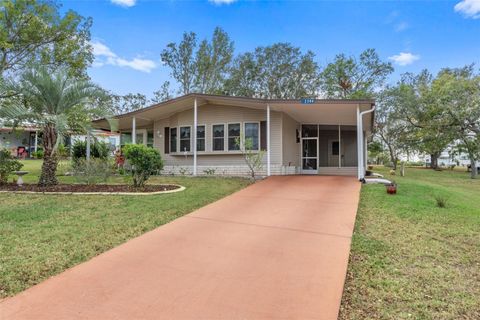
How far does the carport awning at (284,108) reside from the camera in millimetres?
11641

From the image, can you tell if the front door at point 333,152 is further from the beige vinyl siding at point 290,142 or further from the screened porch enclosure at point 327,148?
the beige vinyl siding at point 290,142

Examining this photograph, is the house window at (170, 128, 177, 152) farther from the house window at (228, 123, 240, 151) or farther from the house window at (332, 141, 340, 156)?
the house window at (332, 141, 340, 156)

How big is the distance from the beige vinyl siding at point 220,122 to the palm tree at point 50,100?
5491 mm

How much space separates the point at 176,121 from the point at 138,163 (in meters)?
6.63

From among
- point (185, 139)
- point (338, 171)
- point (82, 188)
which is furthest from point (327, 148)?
point (82, 188)

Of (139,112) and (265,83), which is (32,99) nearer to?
(139,112)

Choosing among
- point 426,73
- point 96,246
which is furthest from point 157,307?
point 426,73

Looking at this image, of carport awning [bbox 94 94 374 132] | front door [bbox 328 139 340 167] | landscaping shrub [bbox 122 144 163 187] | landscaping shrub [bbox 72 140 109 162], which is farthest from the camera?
front door [bbox 328 139 340 167]

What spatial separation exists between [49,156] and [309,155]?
11450 mm

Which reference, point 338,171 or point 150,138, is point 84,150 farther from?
point 338,171

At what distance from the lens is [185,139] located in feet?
50.5

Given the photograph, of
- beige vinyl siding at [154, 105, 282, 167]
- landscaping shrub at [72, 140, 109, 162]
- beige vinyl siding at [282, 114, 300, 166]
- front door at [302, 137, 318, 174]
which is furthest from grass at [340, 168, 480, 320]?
landscaping shrub at [72, 140, 109, 162]

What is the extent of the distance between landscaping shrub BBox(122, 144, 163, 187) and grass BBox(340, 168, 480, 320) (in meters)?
6.03

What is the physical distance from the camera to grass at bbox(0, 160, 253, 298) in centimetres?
377
